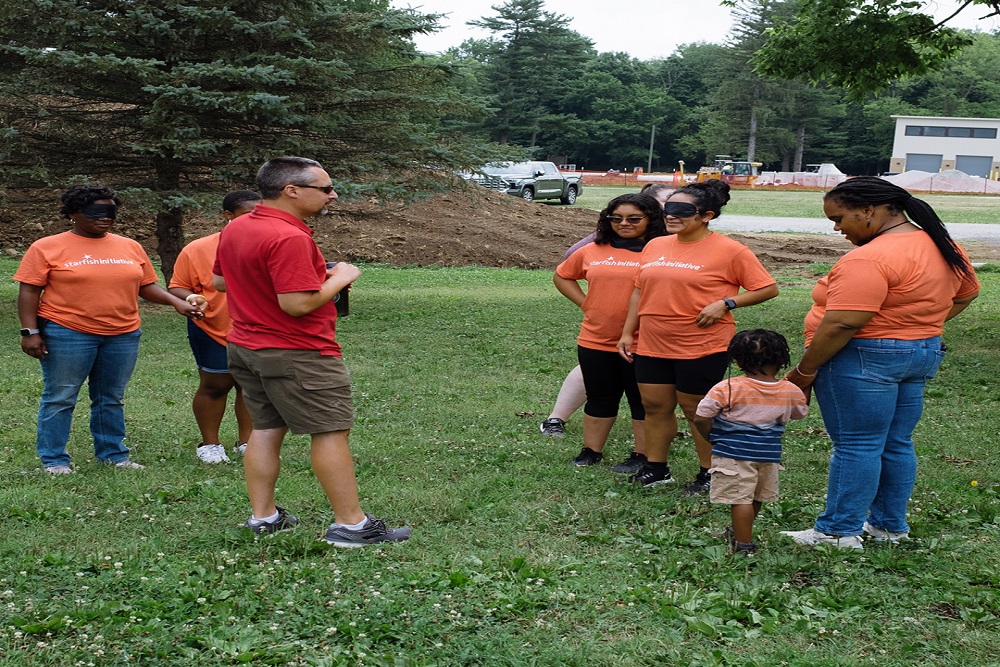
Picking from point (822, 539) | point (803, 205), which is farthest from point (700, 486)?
point (803, 205)

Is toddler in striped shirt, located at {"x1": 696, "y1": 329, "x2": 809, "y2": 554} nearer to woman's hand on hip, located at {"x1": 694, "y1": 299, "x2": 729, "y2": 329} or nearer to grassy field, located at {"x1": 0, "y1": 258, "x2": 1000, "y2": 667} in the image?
grassy field, located at {"x1": 0, "y1": 258, "x2": 1000, "y2": 667}

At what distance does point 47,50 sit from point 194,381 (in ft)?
16.4

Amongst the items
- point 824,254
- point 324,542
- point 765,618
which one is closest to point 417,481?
point 324,542

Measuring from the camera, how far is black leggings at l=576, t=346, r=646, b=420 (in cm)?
651

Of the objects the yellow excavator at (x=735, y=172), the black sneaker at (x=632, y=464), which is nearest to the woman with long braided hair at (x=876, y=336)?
the black sneaker at (x=632, y=464)

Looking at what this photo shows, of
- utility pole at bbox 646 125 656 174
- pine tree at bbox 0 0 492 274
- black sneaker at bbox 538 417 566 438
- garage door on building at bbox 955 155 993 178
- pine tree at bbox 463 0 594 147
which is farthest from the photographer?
utility pole at bbox 646 125 656 174

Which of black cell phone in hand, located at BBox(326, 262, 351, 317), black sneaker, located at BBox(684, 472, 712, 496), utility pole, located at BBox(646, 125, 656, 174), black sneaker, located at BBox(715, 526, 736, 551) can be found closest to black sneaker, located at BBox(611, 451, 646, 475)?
black sneaker, located at BBox(684, 472, 712, 496)

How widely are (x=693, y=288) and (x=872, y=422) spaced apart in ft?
4.42

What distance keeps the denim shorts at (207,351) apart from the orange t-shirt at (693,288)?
268 cm

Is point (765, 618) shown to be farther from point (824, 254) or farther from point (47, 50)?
point (824, 254)

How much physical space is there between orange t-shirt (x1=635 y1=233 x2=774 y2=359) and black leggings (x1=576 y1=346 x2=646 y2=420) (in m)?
0.71

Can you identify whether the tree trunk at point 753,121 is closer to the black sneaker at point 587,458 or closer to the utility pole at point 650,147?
the utility pole at point 650,147

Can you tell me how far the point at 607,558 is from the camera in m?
4.77

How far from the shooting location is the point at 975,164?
82438 mm
